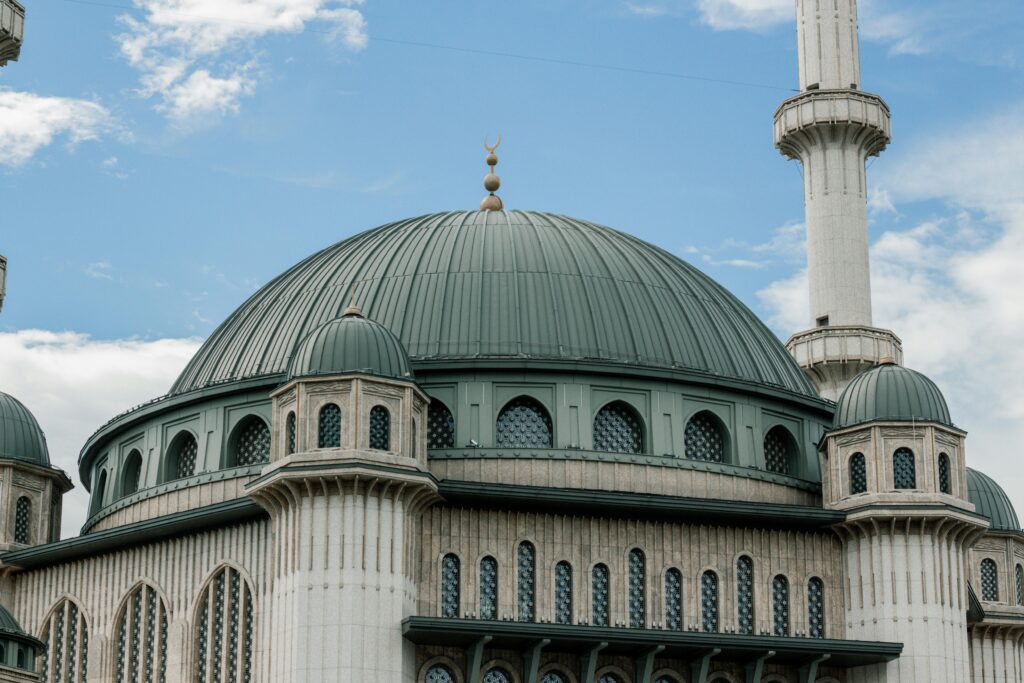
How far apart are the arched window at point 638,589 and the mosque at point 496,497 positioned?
67 mm

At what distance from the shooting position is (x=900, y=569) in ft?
152

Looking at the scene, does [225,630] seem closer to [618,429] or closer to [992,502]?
[618,429]

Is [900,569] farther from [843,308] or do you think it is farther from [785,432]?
[843,308]

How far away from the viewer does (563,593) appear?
149 feet

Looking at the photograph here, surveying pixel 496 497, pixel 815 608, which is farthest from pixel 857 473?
pixel 496 497

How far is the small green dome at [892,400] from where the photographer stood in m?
47.2

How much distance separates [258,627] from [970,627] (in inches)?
925

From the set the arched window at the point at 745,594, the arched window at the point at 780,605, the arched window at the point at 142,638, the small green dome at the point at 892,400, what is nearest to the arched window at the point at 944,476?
the small green dome at the point at 892,400

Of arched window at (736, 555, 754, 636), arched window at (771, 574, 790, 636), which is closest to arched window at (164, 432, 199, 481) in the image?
arched window at (736, 555, 754, 636)

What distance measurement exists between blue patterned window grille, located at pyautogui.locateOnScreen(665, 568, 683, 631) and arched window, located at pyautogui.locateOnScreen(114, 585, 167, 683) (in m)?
10.9

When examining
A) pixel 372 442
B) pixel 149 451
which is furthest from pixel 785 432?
pixel 149 451

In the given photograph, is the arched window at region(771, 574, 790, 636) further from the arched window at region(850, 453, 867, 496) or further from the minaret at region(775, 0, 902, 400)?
the minaret at region(775, 0, 902, 400)

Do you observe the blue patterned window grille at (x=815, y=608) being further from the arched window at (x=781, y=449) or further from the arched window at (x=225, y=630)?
the arched window at (x=225, y=630)

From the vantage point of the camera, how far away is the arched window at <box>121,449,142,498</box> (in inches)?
2021
